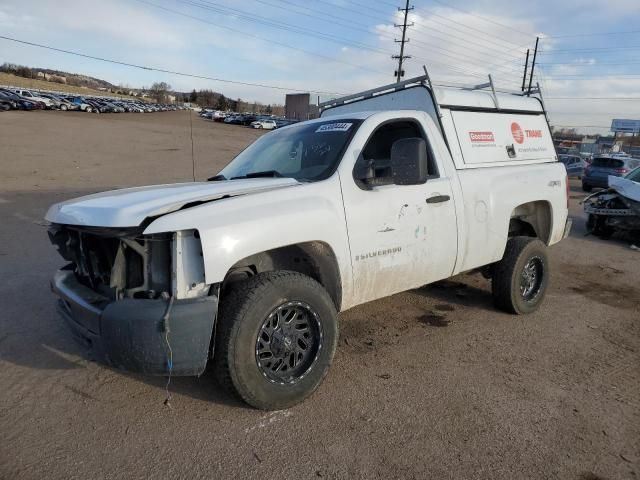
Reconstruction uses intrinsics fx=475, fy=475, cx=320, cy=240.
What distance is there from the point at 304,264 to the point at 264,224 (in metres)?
0.71

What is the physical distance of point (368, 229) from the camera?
3.55 m

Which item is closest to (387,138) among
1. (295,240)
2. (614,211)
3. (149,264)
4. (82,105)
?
(295,240)

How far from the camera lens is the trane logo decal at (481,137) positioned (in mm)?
4648

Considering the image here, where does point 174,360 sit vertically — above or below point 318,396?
above

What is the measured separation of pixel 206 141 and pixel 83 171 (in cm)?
1938

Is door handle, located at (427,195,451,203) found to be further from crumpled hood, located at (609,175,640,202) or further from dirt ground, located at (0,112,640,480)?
crumpled hood, located at (609,175,640,202)

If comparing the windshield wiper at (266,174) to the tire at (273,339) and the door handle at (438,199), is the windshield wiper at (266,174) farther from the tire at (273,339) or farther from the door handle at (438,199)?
the door handle at (438,199)

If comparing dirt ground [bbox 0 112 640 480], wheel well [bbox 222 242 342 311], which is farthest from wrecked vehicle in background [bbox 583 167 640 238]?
wheel well [bbox 222 242 342 311]

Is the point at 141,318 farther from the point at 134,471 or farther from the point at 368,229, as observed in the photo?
the point at 368,229

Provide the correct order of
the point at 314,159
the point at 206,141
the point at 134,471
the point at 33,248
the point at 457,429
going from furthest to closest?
the point at 206,141 < the point at 33,248 < the point at 314,159 < the point at 457,429 < the point at 134,471

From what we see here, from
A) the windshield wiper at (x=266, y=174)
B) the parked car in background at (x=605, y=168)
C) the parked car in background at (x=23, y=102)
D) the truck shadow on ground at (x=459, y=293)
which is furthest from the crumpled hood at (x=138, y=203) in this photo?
the parked car in background at (x=23, y=102)

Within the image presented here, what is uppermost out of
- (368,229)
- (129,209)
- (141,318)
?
(129,209)

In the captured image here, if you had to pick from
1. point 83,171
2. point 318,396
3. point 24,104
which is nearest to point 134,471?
point 318,396

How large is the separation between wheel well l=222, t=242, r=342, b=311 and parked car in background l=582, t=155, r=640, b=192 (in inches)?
800
